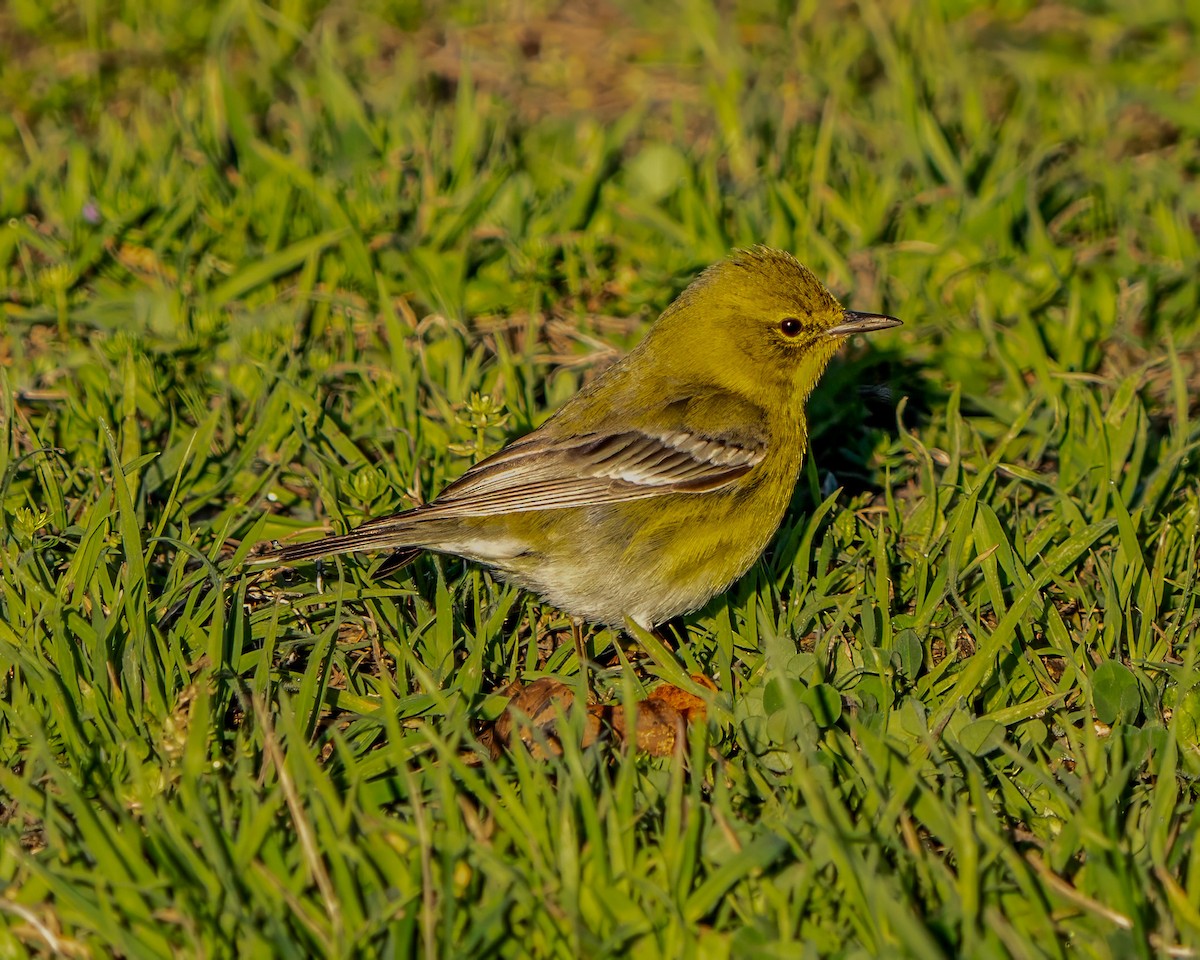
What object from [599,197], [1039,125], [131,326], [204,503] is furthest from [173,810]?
[1039,125]

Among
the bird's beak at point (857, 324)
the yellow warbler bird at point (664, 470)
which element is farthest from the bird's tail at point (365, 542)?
the bird's beak at point (857, 324)

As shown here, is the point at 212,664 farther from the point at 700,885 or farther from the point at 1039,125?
the point at 1039,125

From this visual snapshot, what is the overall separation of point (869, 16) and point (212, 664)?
6.27 metres

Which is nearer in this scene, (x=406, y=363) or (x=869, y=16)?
(x=406, y=363)

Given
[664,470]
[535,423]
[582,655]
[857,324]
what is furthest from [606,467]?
[857,324]

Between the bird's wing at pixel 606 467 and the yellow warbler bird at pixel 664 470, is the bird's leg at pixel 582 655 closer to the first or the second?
the yellow warbler bird at pixel 664 470

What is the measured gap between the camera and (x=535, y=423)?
656 centimetres

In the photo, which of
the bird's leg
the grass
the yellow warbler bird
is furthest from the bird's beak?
the bird's leg

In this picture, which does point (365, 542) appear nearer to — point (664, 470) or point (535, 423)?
point (664, 470)

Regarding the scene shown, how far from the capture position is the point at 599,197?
25.4 feet

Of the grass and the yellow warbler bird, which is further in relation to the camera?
the yellow warbler bird

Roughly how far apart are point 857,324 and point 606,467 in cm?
123

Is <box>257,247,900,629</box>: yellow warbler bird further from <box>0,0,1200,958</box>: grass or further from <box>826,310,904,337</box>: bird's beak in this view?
<box>0,0,1200,958</box>: grass

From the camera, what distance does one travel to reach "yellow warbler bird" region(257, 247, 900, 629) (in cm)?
542
